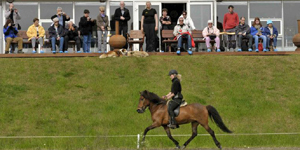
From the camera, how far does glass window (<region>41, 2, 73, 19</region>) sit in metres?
37.0

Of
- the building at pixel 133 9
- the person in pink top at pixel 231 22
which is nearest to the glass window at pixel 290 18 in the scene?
the building at pixel 133 9

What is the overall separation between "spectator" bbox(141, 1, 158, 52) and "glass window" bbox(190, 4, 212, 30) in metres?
6.72

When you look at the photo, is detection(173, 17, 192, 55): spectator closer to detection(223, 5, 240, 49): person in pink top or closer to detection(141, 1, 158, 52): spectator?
detection(141, 1, 158, 52): spectator

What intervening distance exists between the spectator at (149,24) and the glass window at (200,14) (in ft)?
22.0

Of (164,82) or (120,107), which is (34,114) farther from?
(164,82)

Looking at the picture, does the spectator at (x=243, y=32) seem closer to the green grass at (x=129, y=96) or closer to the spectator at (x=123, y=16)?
the green grass at (x=129, y=96)

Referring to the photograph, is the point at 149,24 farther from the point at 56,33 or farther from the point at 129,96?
the point at 129,96

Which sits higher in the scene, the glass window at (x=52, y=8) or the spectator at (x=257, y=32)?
the glass window at (x=52, y=8)

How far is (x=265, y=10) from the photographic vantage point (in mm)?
38250

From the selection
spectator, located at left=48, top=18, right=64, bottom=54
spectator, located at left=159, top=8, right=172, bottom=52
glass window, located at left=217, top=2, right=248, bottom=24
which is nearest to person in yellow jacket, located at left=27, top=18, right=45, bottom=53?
spectator, located at left=48, top=18, right=64, bottom=54

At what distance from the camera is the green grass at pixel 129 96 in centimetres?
2170

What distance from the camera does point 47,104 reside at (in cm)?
2416

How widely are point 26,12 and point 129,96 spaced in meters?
13.9

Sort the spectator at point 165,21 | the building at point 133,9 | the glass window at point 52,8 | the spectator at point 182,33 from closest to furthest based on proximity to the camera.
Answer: the spectator at point 182,33 → the spectator at point 165,21 → the building at point 133,9 → the glass window at point 52,8
